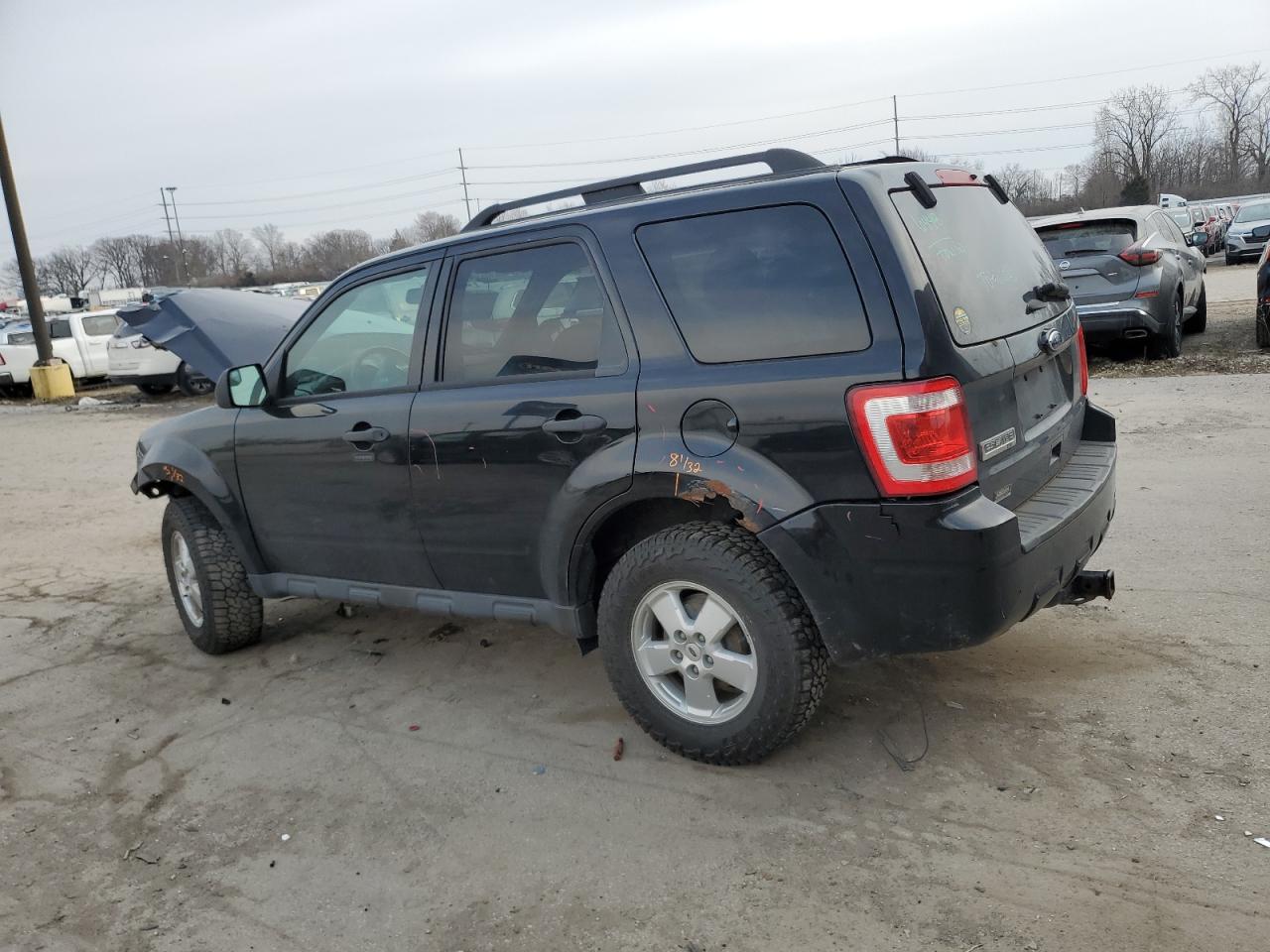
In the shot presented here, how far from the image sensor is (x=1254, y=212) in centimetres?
2672

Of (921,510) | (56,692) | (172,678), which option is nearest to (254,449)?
(172,678)

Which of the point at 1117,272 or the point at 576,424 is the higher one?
the point at 576,424

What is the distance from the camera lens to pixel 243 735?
13.5 feet

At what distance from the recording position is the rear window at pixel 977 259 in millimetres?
3078

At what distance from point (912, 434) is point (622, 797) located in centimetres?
153

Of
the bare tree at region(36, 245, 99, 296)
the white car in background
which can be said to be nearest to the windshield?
the white car in background

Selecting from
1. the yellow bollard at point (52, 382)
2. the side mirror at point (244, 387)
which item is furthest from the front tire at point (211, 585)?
the yellow bollard at point (52, 382)

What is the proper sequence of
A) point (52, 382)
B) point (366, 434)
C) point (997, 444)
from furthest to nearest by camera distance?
point (52, 382) → point (366, 434) → point (997, 444)

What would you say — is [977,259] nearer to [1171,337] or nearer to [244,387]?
[244,387]

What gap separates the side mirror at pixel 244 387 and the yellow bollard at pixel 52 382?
18796 millimetres

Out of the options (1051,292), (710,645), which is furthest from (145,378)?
(1051,292)

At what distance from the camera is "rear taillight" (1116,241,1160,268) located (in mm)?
9977

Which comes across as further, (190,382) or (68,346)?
(68,346)

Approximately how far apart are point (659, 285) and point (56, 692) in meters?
3.54
